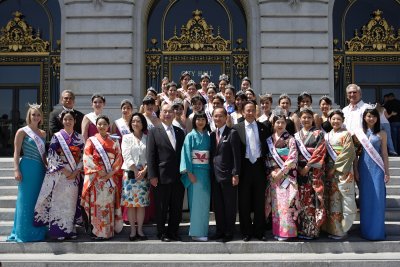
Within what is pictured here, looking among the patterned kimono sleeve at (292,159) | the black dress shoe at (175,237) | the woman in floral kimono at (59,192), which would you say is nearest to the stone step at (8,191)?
the woman in floral kimono at (59,192)

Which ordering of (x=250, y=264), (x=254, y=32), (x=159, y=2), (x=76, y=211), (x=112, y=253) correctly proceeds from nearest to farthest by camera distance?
1. (x=250, y=264)
2. (x=112, y=253)
3. (x=76, y=211)
4. (x=254, y=32)
5. (x=159, y=2)

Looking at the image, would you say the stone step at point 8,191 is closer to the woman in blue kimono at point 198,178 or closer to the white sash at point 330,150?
the woman in blue kimono at point 198,178

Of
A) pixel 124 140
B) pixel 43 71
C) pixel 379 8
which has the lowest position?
pixel 124 140

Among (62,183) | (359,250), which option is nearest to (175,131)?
(62,183)

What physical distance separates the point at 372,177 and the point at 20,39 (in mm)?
13389

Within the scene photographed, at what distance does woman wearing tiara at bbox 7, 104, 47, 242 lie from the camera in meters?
6.53

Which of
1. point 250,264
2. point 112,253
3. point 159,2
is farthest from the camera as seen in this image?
point 159,2

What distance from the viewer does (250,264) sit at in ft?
19.5

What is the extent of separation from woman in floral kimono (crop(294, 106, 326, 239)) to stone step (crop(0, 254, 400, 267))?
414mm

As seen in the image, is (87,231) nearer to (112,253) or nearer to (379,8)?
(112,253)

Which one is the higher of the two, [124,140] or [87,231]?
[124,140]

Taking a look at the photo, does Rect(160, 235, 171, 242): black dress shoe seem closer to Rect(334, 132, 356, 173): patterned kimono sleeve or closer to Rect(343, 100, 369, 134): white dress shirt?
Rect(334, 132, 356, 173): patterned kimono sleeve

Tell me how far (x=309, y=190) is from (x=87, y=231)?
362 cm

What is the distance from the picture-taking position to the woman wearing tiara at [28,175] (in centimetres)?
653
